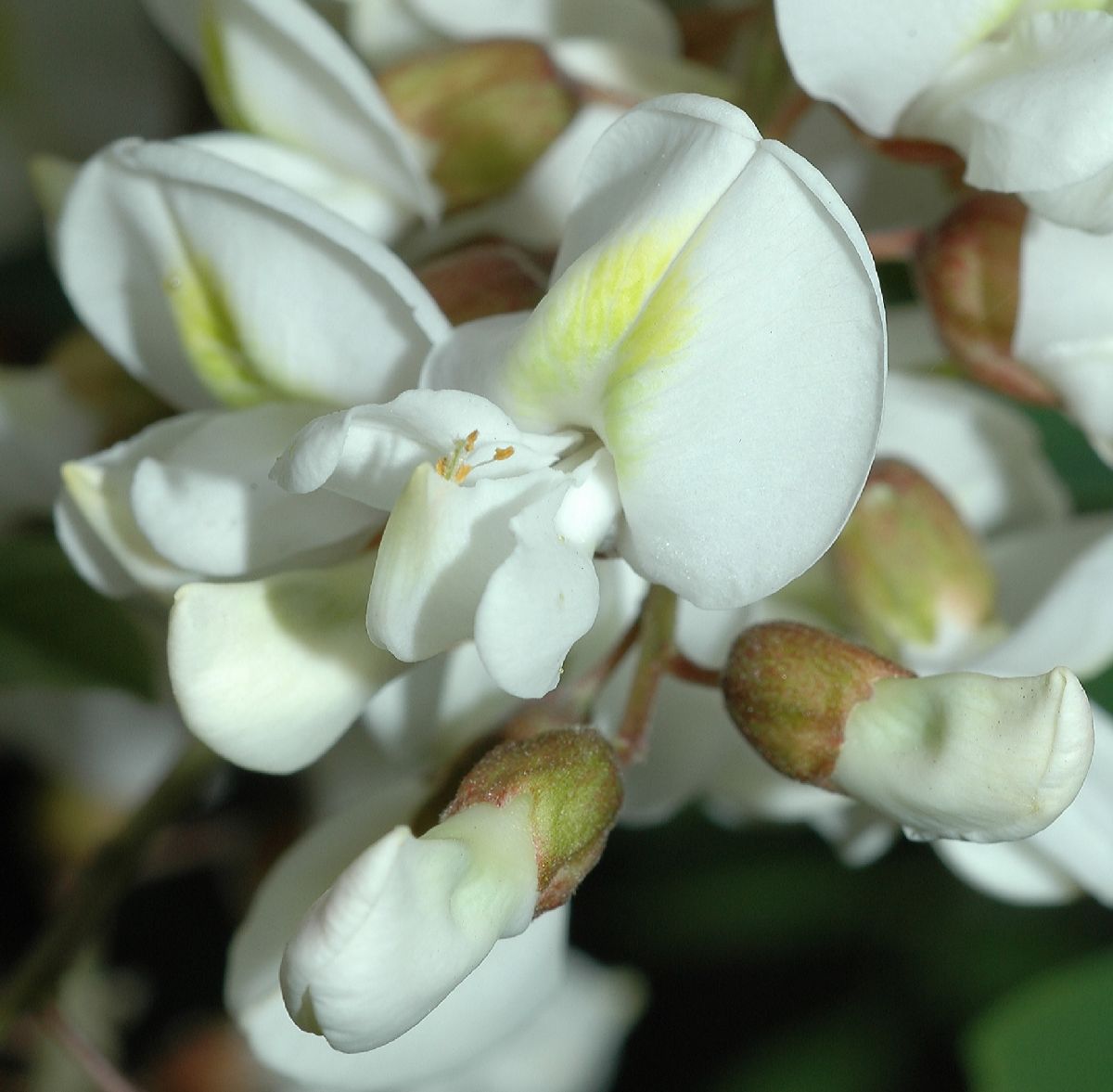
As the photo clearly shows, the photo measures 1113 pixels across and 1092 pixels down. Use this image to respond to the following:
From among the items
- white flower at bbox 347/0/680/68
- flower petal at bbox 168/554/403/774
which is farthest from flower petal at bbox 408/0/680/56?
flower petal at bbox 168/554/403/774

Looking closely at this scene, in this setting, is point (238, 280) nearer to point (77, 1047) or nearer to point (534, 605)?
point (534, 605)

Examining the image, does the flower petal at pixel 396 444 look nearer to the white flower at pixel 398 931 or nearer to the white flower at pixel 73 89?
the white flower at pixel 398 931

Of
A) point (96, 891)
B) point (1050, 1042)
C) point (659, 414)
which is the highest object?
point (659, 414)

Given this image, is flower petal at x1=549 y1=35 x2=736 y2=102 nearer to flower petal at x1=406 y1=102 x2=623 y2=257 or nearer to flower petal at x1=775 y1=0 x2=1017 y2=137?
flower petal at x1=406 y1=102 x2=623 y2=257

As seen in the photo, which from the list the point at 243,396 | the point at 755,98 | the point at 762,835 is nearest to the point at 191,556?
the point at 243,396

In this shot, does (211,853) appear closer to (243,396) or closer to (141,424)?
(141,424)

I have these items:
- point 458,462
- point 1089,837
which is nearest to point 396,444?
point 458,462

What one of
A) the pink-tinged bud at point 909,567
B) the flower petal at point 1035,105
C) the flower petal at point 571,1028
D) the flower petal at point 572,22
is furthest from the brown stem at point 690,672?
the flower petal at point 571,1028
